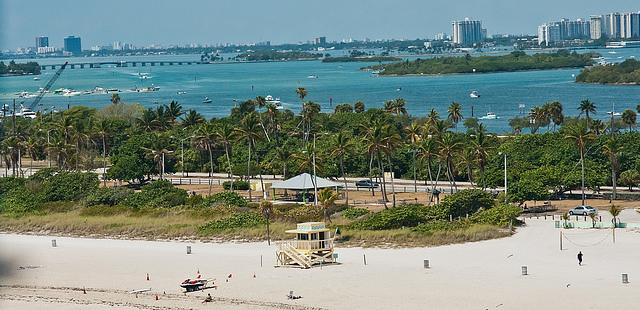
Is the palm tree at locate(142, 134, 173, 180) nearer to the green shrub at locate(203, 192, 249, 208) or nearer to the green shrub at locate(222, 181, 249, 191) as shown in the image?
the green shrub at locate(222, 181, 249, 191)

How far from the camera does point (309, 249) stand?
167 feet

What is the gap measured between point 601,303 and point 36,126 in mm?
Result: 83202

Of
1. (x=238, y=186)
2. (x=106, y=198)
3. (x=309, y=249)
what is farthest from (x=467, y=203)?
(x=238, y=186)

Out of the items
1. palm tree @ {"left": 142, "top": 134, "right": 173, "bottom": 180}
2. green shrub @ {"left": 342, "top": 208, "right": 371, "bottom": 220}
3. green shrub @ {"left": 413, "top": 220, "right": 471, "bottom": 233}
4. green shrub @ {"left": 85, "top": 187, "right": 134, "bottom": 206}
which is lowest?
green shrub @ {"left": 342, "top": 208, "right": 371, "bottom": 220}

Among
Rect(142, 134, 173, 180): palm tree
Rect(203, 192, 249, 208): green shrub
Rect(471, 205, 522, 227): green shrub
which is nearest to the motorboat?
Rect(142, 134, 173, 180): palm tree

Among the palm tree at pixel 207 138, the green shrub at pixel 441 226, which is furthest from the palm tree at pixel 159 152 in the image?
the green shrub at pixel 441 226

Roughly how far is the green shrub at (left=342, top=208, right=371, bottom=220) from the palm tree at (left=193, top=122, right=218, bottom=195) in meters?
17.8

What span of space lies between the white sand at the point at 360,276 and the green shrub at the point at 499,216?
1058 millimetres

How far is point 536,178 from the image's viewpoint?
6906 cm

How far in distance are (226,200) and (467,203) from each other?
1426 centimetres

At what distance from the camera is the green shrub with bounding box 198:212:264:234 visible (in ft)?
202

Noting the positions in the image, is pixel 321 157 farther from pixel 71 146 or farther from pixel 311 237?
pixel 311 237

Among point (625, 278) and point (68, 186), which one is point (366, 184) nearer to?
point (68, 186)

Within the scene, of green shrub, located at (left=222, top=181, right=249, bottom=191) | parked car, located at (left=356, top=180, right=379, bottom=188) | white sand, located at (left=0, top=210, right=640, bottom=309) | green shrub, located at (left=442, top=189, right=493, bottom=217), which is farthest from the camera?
green shrub, located at (left=222, top=181, right=249, bottom=191)
